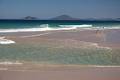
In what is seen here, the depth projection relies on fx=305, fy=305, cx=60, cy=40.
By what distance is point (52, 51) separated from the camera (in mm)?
2949

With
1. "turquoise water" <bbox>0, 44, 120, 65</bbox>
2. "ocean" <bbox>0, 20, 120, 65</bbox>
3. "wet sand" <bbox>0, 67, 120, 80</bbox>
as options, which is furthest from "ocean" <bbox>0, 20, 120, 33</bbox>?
"wet sand" <bbox>0, 67, 120, 80</bbox>

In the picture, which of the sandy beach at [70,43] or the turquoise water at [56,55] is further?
the turquoise water at [56,55]

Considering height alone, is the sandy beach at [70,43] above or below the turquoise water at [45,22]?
below

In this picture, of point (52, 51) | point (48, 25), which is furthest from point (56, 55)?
point (48, 25)

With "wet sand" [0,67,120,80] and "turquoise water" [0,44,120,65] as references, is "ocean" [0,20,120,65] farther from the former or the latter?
"wet sand" [0,67,120,80]

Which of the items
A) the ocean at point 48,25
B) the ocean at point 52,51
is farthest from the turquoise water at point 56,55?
the ocean at point 48,25

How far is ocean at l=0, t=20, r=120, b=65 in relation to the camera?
2881mm

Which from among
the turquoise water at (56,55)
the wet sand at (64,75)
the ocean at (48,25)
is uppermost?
A: the ocean at (48,25)

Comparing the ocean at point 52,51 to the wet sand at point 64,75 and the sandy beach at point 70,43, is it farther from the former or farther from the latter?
the wet sand at point 64,75

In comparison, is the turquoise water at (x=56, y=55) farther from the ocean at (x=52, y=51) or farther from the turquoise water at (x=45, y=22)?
the turquoise water at (x=45, y=22)

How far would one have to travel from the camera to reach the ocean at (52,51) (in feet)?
9.45

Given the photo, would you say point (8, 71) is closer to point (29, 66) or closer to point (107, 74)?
point (29, 66)

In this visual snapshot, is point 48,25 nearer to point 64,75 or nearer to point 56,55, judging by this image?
point 56,55

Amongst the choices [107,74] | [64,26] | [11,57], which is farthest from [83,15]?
[11,57]
